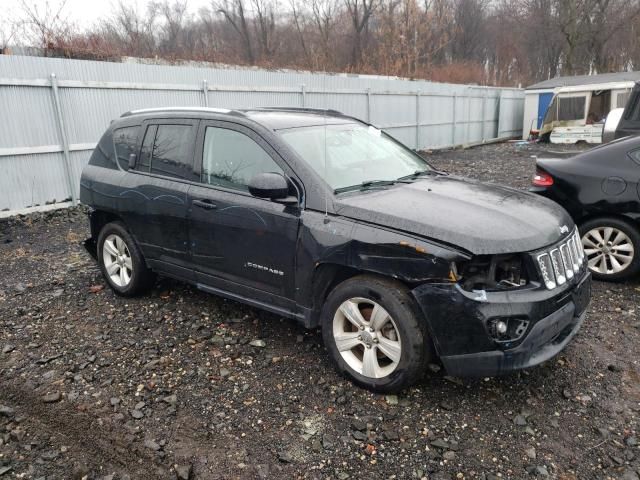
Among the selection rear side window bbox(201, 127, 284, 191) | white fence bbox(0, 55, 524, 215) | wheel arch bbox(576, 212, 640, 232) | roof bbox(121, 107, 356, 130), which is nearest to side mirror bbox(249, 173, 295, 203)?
rear side window bbox(201, 127, 284, 191)

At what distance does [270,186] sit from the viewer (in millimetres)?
3348

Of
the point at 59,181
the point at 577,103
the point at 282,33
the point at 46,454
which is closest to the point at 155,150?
the point at 46,454

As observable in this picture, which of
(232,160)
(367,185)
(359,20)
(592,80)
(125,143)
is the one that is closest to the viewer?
(367,185)

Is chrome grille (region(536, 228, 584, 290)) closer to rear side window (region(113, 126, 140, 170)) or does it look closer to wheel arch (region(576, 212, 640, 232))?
wheel arch (region(576, 212, 640, 232))

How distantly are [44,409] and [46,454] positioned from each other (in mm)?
496

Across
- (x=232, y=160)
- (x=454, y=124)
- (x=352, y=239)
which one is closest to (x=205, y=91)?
(x=232, y=160)

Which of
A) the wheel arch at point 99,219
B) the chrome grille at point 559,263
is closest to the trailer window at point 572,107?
the chrome grille at point 559,263

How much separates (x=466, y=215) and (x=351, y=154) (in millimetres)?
1144

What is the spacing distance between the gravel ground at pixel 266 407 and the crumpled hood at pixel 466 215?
1.04m

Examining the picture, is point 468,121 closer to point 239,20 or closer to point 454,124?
point 454,124

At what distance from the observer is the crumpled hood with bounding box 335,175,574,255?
2.93 m

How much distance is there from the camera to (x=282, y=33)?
131 feet

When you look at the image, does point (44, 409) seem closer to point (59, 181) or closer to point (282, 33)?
point (59, 181)

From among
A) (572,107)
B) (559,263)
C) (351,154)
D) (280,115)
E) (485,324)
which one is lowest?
(572,107)
